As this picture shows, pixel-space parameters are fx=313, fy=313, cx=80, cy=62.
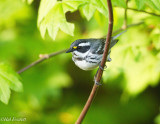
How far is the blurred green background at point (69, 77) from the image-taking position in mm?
3889

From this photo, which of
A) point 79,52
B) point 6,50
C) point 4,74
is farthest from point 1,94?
point 6,50

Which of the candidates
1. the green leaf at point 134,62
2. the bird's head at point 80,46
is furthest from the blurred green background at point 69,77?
the bird's head at point 80,46

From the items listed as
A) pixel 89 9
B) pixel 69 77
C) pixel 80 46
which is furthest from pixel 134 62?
pixel 69 77

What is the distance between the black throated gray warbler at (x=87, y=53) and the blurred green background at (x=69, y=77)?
0.71 meters

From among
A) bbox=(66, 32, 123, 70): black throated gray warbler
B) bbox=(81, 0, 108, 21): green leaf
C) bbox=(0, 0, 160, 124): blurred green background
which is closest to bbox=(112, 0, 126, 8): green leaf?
bbox=(81, 0, 108, 21): green leaf

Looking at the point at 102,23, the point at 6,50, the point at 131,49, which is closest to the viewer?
the point at 102,23

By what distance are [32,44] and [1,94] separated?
2.62 m

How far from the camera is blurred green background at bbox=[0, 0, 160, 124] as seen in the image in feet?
12.8

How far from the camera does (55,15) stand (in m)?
2.31

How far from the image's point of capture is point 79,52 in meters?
2.62

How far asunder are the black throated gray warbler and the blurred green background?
2.32ft

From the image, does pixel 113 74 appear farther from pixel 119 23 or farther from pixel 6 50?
pixel 6 50

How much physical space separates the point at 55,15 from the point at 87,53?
1.88ft

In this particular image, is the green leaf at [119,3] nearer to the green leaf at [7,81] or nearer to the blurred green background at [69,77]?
the green leaf at [7,81]
